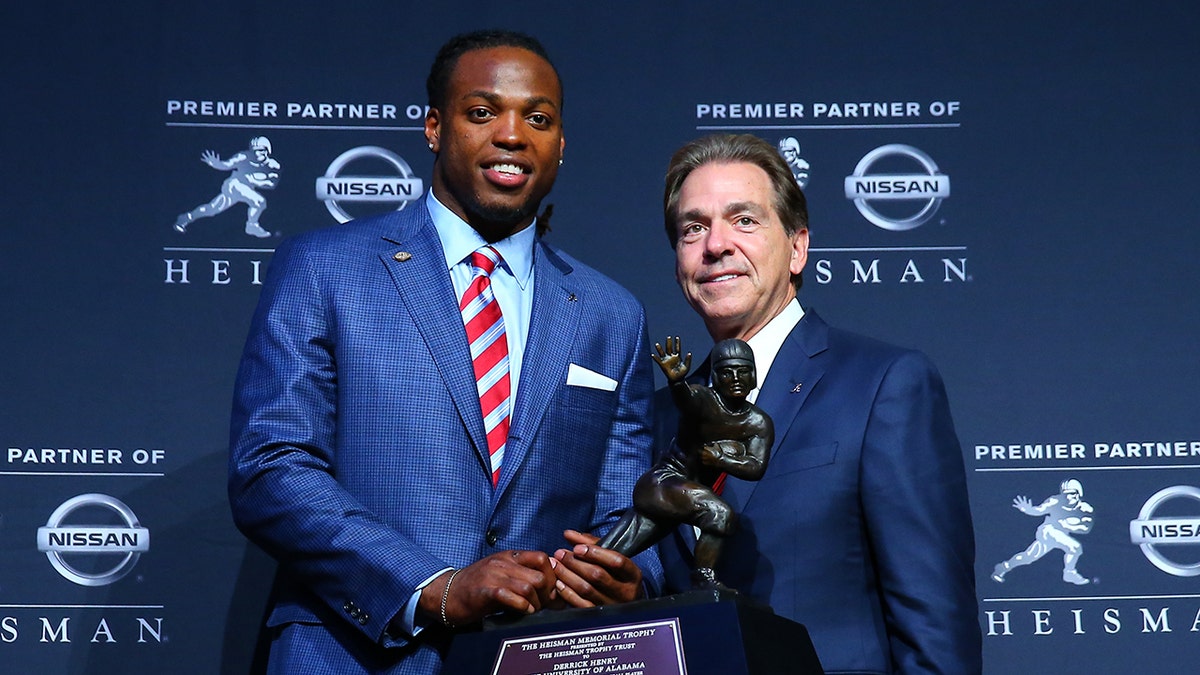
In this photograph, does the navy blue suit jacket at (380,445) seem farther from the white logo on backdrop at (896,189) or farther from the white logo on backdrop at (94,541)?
the white logo on backdrop at (896,189)

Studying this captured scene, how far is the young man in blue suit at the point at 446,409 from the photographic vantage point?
6.73ft

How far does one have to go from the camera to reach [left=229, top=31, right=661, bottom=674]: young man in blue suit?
205 centimetres

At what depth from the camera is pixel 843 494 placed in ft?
7.57

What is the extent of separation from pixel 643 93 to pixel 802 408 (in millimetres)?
1410

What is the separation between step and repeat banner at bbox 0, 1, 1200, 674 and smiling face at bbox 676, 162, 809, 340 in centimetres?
86

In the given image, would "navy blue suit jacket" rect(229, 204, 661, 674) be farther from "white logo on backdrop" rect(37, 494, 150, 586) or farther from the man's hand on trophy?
"white logo on backdrop" rect(37, 494, 150, 586)

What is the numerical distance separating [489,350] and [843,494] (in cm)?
62

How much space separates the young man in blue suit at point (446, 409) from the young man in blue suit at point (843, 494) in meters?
0.19

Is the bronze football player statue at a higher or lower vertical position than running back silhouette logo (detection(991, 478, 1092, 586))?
higher

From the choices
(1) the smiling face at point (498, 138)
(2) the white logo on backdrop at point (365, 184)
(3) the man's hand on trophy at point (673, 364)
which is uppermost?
(2) the white logo on backdrop at point (365, 184)

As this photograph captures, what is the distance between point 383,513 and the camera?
2.16 meters

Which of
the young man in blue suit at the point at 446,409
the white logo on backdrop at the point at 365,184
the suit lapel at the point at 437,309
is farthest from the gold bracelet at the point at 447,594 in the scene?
the white logo on backdrop at the point at 365,184

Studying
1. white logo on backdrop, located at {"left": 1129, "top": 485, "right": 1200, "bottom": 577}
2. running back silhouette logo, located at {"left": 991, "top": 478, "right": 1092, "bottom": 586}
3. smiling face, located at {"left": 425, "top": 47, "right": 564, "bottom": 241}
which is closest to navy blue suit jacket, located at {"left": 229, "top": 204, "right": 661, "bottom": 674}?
smiling face, located at {"left": 425, "top": 47, "right": 564, "bottom": 241}

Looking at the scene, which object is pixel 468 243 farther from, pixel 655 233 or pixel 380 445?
pixel 655 233
